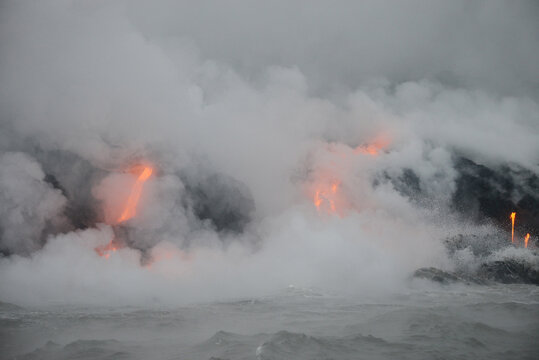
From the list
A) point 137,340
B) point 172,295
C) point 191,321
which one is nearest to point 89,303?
point 172,295

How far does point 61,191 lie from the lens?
51656 millimetres

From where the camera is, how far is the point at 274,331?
2252cm

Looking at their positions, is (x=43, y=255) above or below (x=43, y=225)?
below

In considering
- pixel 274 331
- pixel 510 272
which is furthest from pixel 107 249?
pixel 510 272

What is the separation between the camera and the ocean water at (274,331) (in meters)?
17.4

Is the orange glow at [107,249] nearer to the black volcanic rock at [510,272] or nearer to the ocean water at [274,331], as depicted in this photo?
the ocean water at [274,331]

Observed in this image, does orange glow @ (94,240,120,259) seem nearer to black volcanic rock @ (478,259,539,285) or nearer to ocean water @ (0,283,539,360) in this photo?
ocean water @ (0,283,539,360)

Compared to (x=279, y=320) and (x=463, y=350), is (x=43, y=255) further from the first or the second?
(x=463, y=350)

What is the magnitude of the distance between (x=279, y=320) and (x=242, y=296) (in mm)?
13334

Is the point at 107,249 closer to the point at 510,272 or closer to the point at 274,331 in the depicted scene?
the point at 274,331

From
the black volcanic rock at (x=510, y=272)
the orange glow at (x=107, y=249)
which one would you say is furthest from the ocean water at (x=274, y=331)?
the black volcanic rock at (x=510, y=272)

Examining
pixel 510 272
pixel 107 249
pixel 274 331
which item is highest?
pixel 107 249

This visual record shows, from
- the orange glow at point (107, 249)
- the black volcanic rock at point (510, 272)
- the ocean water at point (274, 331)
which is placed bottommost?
the black volcanic rock at point (510, 272)

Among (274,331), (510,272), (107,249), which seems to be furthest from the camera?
(510,272)
